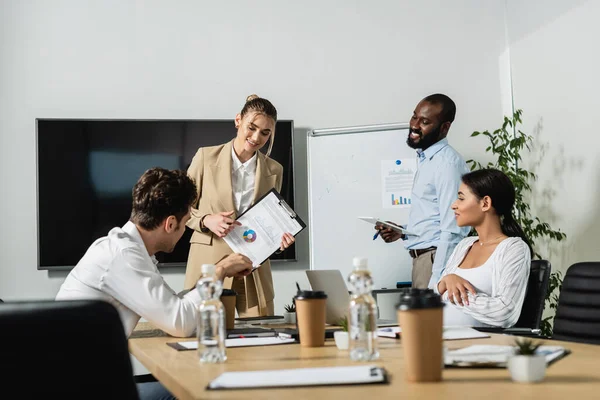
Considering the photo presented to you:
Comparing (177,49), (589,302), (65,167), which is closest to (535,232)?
(589,302)

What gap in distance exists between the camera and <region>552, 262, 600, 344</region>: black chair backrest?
2.30m

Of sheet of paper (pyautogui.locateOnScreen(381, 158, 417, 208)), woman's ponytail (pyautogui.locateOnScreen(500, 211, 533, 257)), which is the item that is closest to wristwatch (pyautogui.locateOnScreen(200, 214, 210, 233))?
woman's ponytail (pyautogui.locateOnScreen(500, 211, 533, 257))

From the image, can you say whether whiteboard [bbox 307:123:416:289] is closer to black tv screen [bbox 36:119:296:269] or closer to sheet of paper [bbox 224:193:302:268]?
black tv screen [bbox 36:119:296:269]

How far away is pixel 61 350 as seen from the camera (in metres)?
0.86

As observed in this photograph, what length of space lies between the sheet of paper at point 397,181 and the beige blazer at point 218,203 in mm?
1219

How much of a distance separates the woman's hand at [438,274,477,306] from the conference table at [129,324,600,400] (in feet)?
2.60

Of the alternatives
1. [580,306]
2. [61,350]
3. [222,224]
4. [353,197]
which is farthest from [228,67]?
[61,350]

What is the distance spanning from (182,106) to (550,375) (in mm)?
3808

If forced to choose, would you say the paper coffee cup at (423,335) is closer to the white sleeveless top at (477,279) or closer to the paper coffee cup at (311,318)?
the paper coffee cup at (311,318)

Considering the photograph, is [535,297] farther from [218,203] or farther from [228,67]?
[228,67]

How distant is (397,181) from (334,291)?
256 centimetres

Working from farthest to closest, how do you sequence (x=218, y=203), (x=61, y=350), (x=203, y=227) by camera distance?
(x=218, y=203), (x=203, y=227), (x=61, y=350)

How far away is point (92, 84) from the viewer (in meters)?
4.61

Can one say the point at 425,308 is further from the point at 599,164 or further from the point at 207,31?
the point at 207,31
